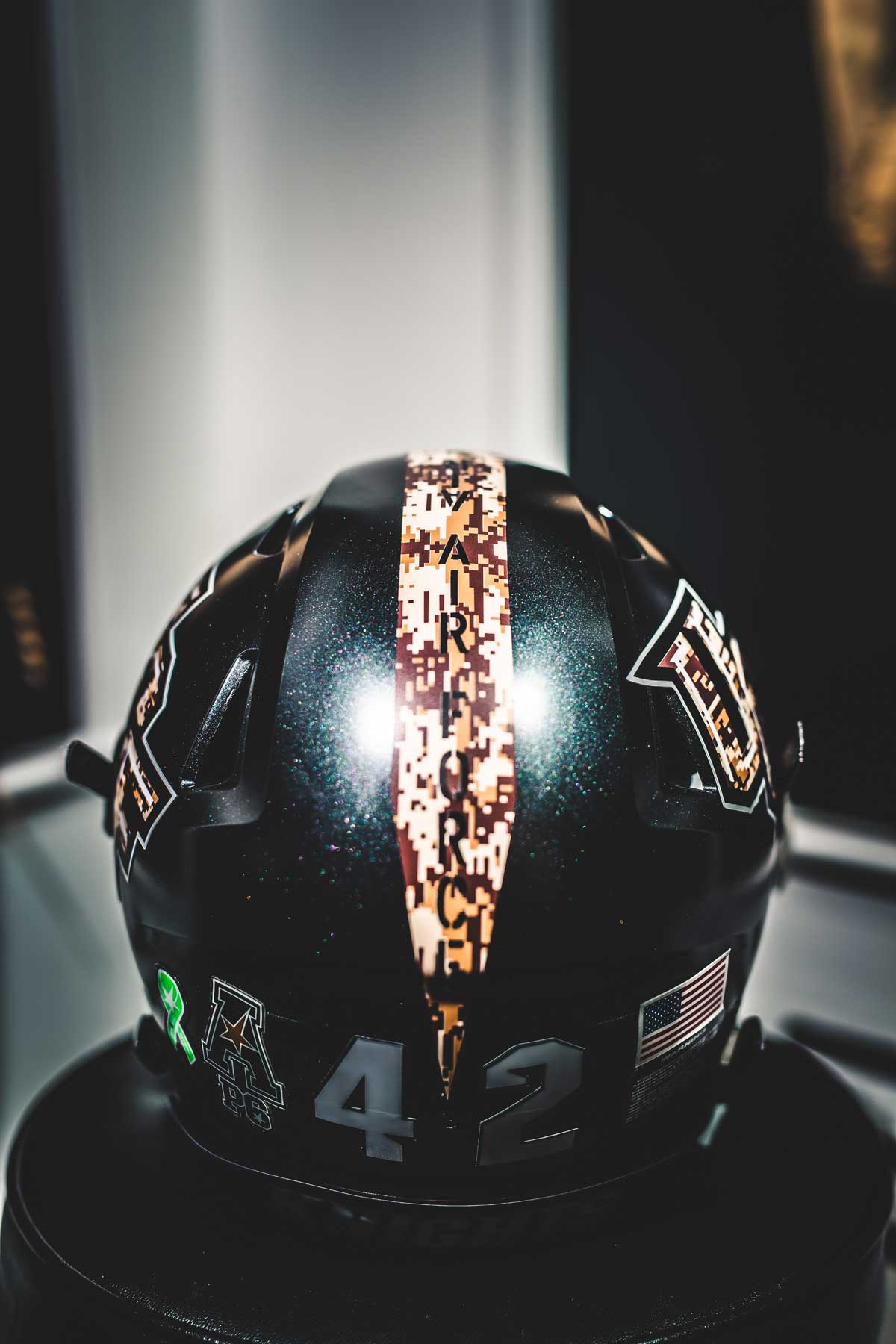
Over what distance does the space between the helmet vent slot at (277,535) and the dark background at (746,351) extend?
62 cm

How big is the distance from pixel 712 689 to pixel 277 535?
0.24 meters

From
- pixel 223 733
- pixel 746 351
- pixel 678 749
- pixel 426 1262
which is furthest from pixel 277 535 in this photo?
pixel 746 351

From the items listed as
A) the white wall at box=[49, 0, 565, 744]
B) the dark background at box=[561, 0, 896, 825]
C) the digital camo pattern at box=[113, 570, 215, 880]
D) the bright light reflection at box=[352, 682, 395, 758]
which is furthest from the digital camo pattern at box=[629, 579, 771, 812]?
the white wall at box=[49, 0, 565, 744]

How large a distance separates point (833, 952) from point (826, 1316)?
79cm

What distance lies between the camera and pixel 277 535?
0.52 meters

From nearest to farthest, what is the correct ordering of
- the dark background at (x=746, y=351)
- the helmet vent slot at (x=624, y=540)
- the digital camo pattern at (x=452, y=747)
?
the digital camo pattern at (x=452, y=747) < the helmet vent slot at (x=624, y=540) < the dark background at (x=746, y=351)

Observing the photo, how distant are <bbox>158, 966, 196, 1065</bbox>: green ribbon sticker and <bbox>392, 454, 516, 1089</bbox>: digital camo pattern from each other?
0.13 metres

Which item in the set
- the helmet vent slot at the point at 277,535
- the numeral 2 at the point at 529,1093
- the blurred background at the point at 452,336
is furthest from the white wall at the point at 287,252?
the numeral 2 at the point at 529,1093

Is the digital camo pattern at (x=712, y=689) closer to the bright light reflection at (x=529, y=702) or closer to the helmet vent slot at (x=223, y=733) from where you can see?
the bright light reflection at (x=529, y=702)

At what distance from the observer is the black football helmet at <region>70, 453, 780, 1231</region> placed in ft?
1.33

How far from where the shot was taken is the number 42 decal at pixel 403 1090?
0.41m

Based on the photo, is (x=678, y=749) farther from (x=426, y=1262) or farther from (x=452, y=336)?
(x=452, y=336)

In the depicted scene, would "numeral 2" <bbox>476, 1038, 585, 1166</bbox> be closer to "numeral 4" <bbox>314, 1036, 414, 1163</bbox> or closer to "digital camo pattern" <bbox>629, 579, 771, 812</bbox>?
"numeral 4" <bbox>314, 1036, 414, 1163</bbox>

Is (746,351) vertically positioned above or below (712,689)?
above
